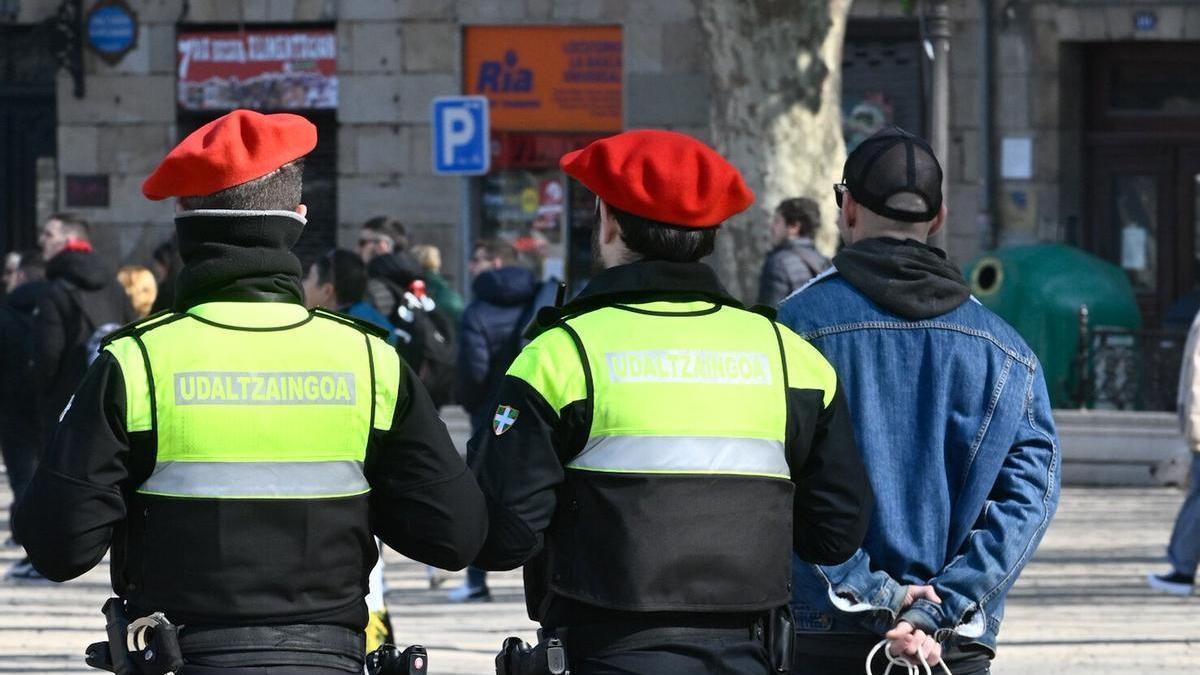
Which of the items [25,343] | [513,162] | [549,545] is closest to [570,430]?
[549,545]

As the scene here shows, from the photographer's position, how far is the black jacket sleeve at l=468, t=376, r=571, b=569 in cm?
399

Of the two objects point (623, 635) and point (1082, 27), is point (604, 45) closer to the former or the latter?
point (1082, 27)

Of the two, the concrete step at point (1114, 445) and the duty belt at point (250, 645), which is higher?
the duty belt at point (250, 645)

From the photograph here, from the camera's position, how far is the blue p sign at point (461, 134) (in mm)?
16906

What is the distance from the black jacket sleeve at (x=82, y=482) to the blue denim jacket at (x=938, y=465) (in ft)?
4.42

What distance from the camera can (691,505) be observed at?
405 centimetres

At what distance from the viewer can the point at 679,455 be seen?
4.05 m

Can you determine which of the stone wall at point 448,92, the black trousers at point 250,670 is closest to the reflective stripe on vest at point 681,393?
the black trousers at point 250,670

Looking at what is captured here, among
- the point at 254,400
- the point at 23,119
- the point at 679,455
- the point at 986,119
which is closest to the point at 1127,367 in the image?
the point at 986,119

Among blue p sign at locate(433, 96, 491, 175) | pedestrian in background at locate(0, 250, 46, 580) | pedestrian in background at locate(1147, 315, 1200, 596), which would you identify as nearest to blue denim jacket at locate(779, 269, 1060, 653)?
pedestrian in background at locate(1147, 315, 1200, 596)

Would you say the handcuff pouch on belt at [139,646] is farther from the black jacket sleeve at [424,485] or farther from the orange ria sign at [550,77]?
the orange ria sign at [550,77]

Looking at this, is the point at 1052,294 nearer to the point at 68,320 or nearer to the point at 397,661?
the point at 68,320

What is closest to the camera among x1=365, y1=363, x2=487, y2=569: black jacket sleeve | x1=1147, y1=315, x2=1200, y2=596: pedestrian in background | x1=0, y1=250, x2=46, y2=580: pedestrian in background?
x1=365, y1=363, x2=487, y2=569: black jacket sleeve

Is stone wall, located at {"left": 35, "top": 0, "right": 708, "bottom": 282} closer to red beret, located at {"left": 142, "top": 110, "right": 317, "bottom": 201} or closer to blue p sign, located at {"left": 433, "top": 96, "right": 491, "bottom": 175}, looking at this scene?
blue p sign, located at {"left": 433, "top": 96, "right": 491, "bottom": 175}
